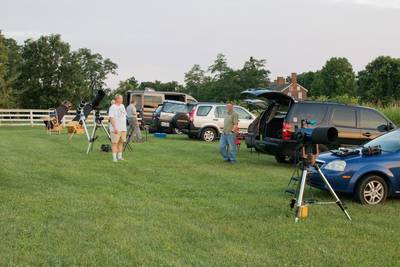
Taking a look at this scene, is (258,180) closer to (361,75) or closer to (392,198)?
(392,198)

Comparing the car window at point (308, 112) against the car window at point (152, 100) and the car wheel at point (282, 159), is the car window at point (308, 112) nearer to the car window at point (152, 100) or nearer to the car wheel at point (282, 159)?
the car wheel at point (282, 159)

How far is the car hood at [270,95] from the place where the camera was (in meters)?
12.7

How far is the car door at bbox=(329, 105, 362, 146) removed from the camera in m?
13.4

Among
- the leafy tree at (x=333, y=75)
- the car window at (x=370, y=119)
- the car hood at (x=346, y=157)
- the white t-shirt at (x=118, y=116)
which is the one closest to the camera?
the car hood at (x=346, y=157)

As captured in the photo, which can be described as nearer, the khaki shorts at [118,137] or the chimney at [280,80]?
the khaki shorts at [118,137]

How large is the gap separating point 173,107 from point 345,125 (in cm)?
1297

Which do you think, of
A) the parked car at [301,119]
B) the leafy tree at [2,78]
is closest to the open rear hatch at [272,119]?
the parked car at [301,119]

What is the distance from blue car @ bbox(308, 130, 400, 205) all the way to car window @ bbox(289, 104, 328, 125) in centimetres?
406

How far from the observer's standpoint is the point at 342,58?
308 ft

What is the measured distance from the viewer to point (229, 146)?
1442 cm

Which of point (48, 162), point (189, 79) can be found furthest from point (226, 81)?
point (48, 162)

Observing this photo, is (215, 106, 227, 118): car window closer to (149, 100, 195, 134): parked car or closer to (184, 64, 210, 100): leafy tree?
(149, 100, 195, 134): parked car

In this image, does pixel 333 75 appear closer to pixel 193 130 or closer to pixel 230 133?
pixel 193 130

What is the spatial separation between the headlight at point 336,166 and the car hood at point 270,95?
4.12m
